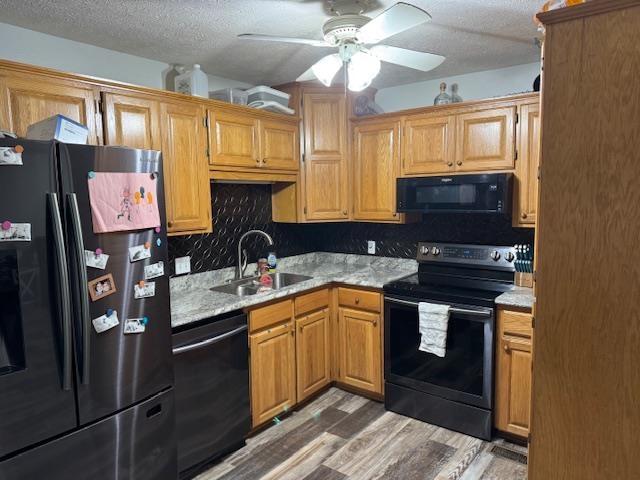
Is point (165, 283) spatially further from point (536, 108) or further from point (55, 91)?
point (536, 108)

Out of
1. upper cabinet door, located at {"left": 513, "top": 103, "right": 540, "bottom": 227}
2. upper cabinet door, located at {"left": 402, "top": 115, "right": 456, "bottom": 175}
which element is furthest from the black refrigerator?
upper cabinet door, located at {"left": 513, "top": 103, "right": 540, "bottom": 227}

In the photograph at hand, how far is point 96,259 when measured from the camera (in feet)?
5.65

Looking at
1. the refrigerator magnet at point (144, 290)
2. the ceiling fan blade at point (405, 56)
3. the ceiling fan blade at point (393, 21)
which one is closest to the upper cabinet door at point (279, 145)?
the ceiling fan blade at point (405, 56)

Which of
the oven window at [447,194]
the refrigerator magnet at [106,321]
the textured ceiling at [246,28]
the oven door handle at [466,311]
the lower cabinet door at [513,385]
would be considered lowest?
the lower cabinet door at [513,385]

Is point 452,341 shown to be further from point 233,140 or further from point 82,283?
point 82,283

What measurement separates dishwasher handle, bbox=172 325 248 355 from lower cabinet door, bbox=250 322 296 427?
15 cm

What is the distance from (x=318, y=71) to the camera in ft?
6.89

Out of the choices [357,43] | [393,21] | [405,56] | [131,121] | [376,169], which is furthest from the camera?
[376,169]

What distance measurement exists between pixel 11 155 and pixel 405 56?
1.72 metres

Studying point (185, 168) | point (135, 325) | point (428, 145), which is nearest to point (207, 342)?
point (135, 325)

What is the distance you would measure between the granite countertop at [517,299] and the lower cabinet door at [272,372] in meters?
1.34

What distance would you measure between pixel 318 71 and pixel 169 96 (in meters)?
0.92

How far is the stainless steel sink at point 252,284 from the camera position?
303cm

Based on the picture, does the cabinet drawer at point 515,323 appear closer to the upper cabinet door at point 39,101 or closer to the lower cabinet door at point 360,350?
the lower cabinet door at point 360,350
